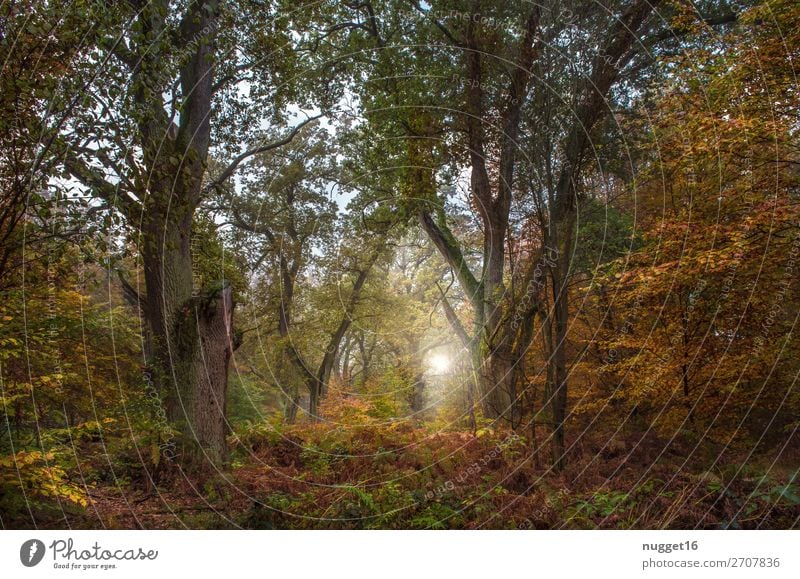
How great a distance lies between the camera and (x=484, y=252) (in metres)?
9.44

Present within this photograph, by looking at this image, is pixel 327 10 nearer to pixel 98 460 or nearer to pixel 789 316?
pixel 98 460

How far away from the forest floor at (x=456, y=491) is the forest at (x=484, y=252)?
0.03 metres

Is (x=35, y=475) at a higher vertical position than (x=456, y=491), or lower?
higher

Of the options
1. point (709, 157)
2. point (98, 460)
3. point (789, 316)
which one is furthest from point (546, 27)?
point (98, 460)

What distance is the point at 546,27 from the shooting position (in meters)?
5.96

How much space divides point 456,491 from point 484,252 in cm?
589

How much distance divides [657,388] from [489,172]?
5087 millimetres

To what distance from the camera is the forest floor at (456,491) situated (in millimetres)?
3900

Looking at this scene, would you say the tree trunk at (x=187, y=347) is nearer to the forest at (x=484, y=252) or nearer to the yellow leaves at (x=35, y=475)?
the forest at (x=484, y=252)

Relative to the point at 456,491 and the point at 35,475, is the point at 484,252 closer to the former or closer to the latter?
the point at 456,491
